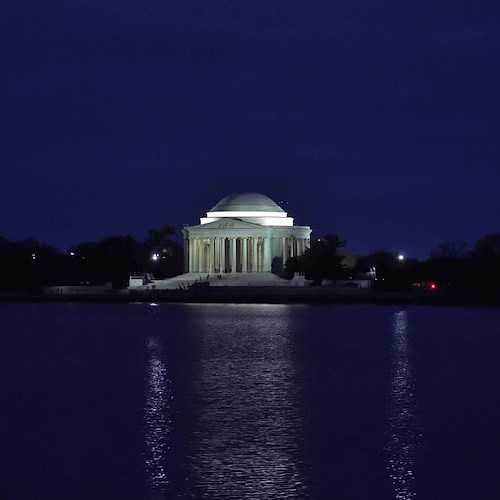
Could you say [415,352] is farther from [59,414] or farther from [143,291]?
[143,291]

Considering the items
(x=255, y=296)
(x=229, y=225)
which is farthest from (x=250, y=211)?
(x=255, y=296)

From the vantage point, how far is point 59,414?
109 ft

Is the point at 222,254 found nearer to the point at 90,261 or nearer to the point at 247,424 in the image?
the point at 90,261

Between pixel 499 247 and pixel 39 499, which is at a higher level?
pixel 499 247

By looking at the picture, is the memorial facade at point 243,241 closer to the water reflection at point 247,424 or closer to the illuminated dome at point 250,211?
the illuminated dome at point 250,211

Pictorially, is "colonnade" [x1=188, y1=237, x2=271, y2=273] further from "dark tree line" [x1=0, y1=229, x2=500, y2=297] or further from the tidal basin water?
the tidal basin water

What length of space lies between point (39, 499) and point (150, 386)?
17.3 meters

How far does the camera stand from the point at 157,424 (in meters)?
31.2

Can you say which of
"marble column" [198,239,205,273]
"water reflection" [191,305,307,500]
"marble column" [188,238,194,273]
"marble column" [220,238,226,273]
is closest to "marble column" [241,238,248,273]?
"marble column" [220,238,226,273]

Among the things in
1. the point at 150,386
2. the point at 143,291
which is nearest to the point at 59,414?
the point at 150,386

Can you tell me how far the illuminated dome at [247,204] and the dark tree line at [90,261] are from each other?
11023 millimetres

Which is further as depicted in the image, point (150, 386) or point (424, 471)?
point (150, 386)

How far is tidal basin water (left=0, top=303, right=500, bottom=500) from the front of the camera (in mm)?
24375

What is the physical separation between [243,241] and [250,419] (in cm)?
12191
